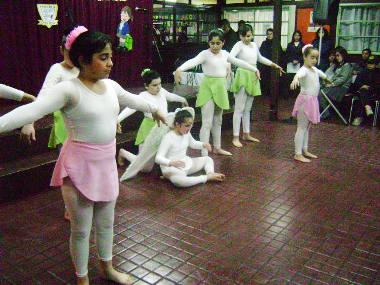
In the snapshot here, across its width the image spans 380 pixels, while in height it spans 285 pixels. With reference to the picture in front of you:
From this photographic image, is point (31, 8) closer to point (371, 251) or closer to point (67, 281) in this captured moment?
point (67, 281)

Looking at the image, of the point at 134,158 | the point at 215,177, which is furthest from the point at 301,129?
the point at 134,158

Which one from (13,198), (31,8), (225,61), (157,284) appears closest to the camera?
(157,284)

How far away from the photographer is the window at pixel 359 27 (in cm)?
1102

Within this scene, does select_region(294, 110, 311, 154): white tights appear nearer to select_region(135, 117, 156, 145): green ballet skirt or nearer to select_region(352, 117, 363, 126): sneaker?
select_region(135, 117, 156, 145): green ballet skirt

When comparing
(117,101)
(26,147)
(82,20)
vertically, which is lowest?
(26,147)

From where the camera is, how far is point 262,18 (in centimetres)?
1277

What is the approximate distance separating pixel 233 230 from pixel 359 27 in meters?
9.59

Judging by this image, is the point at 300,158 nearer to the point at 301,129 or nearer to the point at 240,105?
the point at 301,129

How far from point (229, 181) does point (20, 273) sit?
273cm

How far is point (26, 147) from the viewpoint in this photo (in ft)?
16.6

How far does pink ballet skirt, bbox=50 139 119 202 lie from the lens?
2.46m

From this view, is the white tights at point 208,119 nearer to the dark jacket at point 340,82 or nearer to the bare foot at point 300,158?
the bare foot at point 300,158

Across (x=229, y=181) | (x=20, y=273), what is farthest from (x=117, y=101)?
(x=229, y=181)

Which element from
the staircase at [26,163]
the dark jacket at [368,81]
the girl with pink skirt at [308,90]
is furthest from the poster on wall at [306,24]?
the staircase at [26,163]
